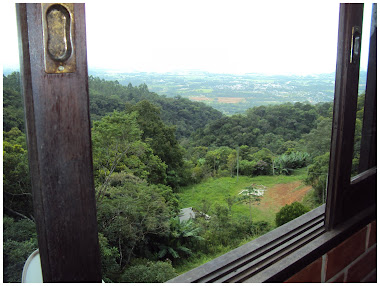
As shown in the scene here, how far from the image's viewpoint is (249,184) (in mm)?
7512

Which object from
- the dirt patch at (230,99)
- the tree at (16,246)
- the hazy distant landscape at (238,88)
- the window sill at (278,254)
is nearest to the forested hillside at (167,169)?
the tree at (16,246)

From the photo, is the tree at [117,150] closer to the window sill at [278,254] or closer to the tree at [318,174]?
the tree at [318,174]

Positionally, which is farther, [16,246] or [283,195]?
[283,195]

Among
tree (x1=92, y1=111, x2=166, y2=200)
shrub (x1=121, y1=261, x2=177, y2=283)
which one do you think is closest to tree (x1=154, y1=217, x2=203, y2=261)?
shrub (x1=121, y1=261, x2=177, y2=283)

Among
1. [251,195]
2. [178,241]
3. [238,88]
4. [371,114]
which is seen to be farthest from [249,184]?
[371,114]

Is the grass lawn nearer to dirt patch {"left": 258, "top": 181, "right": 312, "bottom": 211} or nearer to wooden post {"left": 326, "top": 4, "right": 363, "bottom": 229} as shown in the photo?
dirt patch {"left": 258, "top": 181, "right": 312, "bottom": 211}

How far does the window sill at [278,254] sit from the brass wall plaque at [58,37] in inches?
11.7

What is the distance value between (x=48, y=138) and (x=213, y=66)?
957 cm

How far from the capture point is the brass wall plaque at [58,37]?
0.22 meters

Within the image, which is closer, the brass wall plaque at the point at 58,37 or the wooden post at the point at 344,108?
the brass wall plaque at the point at 58,37

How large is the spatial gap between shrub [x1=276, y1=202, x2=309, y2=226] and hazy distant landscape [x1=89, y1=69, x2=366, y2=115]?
11.2 feet

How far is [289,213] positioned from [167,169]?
2417 mm

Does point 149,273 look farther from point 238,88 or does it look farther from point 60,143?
point 238,88

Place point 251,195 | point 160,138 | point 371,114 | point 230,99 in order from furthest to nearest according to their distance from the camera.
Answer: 1. point 230,99
2. point 251,195
3. point 160,138
4. point 371,114
